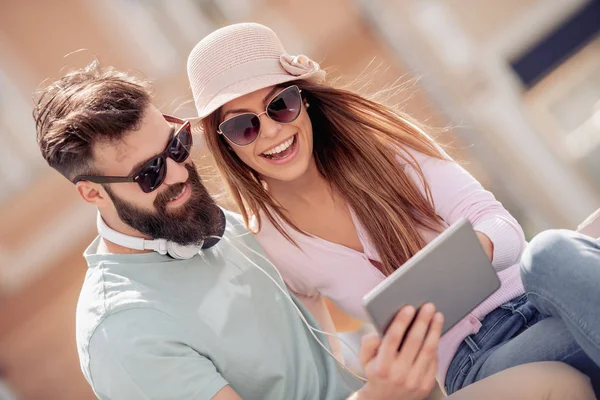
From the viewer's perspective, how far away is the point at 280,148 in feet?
6.97

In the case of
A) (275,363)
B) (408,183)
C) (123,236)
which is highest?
(123,236)

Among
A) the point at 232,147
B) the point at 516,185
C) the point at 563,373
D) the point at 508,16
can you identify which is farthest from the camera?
the point at 508,16

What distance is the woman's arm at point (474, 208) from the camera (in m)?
1.96

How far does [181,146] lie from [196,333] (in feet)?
1.95

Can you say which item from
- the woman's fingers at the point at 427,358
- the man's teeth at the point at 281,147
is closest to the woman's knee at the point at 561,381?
the woman's fingers at the point at 427,358

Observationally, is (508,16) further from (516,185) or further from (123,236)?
(123,236)

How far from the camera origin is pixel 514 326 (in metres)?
2.04

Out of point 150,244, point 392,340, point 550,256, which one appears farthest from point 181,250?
point 550,256

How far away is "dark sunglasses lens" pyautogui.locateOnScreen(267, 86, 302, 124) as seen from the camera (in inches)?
81.2

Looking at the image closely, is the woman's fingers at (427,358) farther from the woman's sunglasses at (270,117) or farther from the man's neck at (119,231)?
the man's neck at (119,231)

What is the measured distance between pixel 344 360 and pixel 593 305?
1.12 m

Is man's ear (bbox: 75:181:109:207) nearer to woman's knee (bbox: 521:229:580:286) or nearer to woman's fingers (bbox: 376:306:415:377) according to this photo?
woman's fingers (bbox: 376:306:415:377)

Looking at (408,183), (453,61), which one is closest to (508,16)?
(453,61)

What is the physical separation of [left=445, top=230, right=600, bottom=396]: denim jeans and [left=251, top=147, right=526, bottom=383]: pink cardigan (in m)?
0.06
